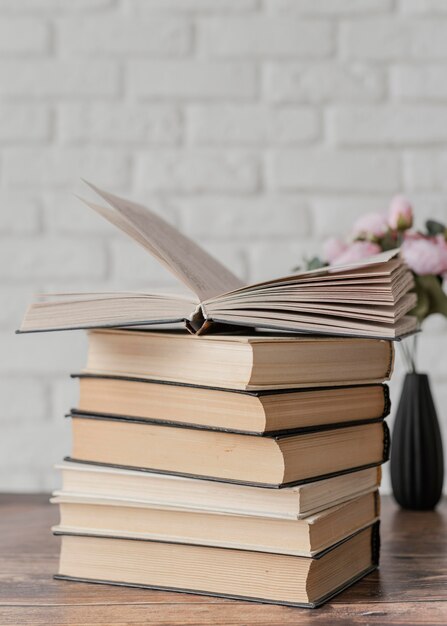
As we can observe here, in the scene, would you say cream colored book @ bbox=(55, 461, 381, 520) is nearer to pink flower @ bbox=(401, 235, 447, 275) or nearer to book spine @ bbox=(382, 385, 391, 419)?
book spine @ bbox=(382, 385, 391, 419)

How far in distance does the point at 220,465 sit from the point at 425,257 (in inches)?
22.1

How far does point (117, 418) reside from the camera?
71cm

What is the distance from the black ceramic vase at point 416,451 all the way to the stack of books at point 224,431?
39 centimetres

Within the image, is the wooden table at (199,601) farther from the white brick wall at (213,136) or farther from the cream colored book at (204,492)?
the white brick wall at (213,136)

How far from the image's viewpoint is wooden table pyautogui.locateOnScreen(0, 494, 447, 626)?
64 cm

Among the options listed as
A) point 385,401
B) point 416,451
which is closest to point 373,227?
point 416,451

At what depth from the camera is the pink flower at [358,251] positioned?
1.14m

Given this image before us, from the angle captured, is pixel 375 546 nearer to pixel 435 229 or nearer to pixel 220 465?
pixel 220 465

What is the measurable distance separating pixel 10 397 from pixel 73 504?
911 millimetres

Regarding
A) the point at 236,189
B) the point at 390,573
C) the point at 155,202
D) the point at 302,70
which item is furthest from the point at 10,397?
the point at 390,573

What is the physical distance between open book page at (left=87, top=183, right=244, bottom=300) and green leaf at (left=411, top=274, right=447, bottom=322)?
37cm

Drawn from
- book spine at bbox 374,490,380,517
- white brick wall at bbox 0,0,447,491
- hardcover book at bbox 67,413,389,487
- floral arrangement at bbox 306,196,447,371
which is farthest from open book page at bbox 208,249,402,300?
white brick wall at bbox 0,0,447,491

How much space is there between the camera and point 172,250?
2.52 feet

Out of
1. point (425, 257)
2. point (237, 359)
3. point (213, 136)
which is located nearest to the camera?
point (237, 359)
